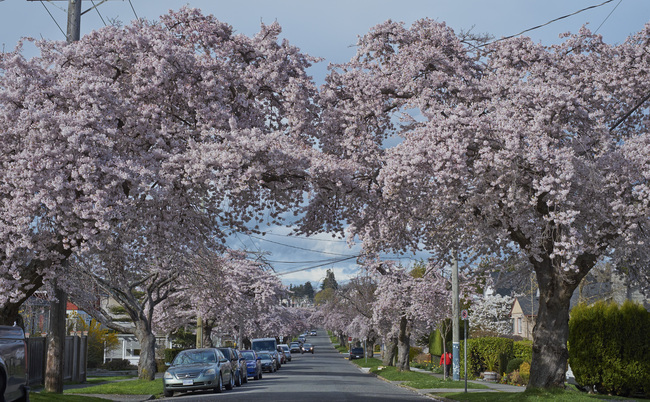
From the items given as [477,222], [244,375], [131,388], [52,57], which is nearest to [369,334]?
[244,375]

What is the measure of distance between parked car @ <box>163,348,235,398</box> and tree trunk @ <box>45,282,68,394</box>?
549 cm

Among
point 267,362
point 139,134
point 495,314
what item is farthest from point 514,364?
point 495,314

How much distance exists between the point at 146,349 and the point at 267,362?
1900 cm

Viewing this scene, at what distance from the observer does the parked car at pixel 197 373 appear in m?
24.3

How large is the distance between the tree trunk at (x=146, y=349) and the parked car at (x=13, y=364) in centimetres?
1893

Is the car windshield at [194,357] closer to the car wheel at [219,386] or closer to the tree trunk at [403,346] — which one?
the car wheel at [219,386]

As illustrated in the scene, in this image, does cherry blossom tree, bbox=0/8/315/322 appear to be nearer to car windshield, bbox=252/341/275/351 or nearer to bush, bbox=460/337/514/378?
bush, bbox=460/337/514/378

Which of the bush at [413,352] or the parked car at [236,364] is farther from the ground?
the parked car at [236,364]

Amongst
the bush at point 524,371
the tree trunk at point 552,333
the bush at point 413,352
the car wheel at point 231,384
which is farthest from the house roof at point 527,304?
the tree trunk at point 552,333

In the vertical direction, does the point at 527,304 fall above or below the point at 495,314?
above

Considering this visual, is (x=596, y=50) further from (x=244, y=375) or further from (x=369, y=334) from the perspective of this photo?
(x=369, y=334)

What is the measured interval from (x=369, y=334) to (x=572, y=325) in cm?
5235

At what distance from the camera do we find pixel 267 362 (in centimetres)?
4878

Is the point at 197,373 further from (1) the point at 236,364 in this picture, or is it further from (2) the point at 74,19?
(2) the point at 74,19
